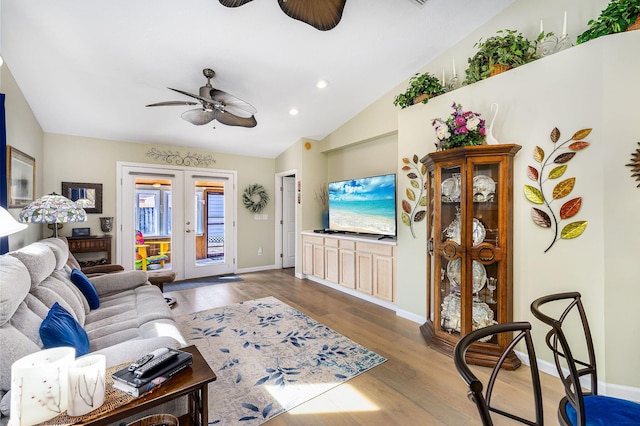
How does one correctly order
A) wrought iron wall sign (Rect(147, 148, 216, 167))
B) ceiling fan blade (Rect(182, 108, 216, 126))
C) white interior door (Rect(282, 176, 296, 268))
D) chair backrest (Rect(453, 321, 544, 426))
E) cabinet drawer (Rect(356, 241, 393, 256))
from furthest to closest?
white interior door (Rect(282, 176, 296, 268)), wrought iron wall sign (Rect(147, 148, 216, 167)), cabinet drawer (Rect(356, 241, 393, 256)), ceiling fan blade (Rect(182, 108, 216, 126)), chair backrest (Rect(453, 321, 544, 426))

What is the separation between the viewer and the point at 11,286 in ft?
4.33

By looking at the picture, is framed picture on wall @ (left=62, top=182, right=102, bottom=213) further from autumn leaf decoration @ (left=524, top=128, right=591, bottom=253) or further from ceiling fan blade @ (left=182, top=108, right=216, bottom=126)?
autumn leaf decoration @ (left=524, top=128, right=591, bottom=253)

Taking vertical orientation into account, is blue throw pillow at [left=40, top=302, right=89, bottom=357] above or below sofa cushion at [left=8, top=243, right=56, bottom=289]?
below

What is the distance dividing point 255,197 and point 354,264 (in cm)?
283

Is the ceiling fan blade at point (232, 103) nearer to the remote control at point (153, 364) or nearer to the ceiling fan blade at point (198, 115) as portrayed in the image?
the ceiling fan blade at point (198, 115)

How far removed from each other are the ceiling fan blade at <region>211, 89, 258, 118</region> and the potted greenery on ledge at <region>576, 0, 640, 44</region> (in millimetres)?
2863

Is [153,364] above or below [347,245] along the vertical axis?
below

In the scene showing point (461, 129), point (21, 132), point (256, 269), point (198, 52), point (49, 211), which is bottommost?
point (256, 269)

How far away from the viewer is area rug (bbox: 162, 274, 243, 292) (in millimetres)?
4848

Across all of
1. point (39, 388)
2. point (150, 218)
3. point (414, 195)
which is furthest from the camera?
point (150, 218)

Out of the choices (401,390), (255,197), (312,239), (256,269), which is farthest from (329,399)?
(255,197)

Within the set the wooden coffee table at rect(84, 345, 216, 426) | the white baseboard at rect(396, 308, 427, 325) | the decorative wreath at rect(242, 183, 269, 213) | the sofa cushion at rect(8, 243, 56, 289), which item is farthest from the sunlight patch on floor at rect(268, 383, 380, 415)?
the decorative wreath at rect(242, 183, 269, 213)

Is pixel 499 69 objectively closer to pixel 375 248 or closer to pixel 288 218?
pixel 375 248

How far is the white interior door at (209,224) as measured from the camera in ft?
17.5
